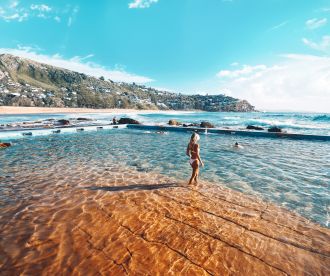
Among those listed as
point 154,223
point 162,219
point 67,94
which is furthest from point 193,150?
point 67,94

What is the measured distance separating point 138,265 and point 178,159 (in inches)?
287

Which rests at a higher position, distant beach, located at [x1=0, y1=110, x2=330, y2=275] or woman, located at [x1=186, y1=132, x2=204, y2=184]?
woman, located at [x1=186, y1=132, x2=204, y2=184]

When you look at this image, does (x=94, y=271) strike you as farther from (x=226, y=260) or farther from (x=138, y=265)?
(x=226, y=260)

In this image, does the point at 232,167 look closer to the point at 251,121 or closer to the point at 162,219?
the point at 162,219

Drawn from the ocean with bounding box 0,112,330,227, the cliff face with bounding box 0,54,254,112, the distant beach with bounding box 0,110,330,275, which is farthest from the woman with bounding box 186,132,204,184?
the cliff face with bounding box 0,54,254,112

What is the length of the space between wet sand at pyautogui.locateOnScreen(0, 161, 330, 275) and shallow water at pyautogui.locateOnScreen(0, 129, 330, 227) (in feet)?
2.33

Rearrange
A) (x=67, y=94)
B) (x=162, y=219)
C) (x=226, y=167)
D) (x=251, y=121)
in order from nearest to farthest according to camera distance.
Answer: (x=162, y=219)
(x=226, y=167)
(x=251, y=121)
(x=67, y=94)

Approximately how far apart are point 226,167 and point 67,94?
425 ft

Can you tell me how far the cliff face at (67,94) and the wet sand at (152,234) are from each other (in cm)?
10420

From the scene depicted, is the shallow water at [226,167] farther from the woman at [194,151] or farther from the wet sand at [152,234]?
the woman at [194,151]

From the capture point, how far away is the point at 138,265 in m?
3.29

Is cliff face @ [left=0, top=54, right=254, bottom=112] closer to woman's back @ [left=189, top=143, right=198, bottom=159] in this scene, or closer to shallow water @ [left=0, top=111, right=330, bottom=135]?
shallow water @ [left=0, top=111, right=330, bottom=135]

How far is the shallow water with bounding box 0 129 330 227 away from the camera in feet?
20.0

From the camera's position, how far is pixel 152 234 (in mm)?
4125
